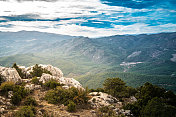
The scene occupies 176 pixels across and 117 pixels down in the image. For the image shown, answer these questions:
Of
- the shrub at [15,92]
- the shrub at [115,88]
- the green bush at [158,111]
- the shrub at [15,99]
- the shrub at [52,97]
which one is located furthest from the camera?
the shrub at [115,88]

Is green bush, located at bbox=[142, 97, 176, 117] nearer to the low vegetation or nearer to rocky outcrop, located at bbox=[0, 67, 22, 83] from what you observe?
the low vegetation

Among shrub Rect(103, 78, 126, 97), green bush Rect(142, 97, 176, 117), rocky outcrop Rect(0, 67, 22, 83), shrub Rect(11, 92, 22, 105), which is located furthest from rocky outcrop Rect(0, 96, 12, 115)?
shrub Rect(103, 78, 126, 97)

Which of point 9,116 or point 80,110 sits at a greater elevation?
point 9,116

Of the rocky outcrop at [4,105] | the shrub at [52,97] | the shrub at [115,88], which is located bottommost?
the shrub at [115,88]

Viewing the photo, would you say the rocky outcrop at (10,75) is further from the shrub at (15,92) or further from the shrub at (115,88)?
the shrub at (115,88)

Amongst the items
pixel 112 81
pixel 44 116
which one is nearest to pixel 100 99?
pixel 112 81

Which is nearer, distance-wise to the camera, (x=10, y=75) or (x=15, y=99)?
(x=15, y=99)

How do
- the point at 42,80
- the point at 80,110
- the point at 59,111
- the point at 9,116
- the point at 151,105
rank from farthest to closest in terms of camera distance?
the point at 42,80, the point at 80,110, the point at 59,111, the point at 151,105, the point at 9,116

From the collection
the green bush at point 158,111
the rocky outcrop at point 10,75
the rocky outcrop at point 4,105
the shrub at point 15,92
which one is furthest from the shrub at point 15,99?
the green bush at point 158,111

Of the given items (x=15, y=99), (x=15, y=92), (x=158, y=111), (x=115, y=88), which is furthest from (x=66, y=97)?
(x=158, y=111)

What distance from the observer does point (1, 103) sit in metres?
19.4

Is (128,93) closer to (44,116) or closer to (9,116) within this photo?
(44,116)

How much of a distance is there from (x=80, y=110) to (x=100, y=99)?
6503 mm

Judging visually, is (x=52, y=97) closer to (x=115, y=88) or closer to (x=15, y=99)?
(x=15, y=99)
